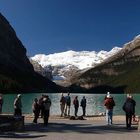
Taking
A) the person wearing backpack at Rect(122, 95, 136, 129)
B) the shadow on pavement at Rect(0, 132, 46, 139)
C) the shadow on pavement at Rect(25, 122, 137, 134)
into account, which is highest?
the person wearing backpack at Rect(122, 95, 136, 129)

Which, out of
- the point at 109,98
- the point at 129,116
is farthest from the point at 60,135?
the point at 109,98

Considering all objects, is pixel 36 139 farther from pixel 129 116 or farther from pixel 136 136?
pixel 129 116

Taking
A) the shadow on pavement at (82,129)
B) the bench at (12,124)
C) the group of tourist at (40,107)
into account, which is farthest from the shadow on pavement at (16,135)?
the group of tourist at (40,107)

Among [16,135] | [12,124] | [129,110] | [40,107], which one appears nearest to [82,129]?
[129,110]

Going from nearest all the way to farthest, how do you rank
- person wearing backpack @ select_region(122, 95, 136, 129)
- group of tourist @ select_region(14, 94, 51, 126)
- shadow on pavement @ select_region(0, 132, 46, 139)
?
shadow on pavement @ select_region(0, 132, 46, 139), person wearing backpack @ select_region(122, 95, 136, 129), group of tourist @ select_region(14, 94, 51, 126)

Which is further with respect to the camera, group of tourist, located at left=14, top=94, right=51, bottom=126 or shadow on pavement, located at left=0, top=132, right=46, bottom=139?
group of tourist, located at left=14, top=94, right=51, bottom=126

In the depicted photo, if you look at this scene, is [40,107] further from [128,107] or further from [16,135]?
[16,135]

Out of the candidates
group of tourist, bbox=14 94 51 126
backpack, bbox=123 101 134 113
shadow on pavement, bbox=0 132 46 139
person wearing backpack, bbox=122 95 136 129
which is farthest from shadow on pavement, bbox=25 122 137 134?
shadow on pavement, bbox=0 132 46 139

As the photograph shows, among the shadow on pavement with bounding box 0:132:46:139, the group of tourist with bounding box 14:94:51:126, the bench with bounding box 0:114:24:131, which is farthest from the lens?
the group of tourist with bounding box 14:94:51:126

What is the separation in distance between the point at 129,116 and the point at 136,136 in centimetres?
712

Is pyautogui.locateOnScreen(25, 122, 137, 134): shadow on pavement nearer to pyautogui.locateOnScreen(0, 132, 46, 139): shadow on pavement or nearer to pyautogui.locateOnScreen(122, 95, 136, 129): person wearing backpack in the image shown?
pyautogui.locateOnScreen(122, 95, 136, 129): person wearing backpack

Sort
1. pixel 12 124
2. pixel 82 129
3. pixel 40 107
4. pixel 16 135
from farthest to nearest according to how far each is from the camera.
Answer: pixel 40 107 < pixel 82 129 < pixel 12 124 < pixel 16 135

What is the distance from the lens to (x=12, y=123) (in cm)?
3328

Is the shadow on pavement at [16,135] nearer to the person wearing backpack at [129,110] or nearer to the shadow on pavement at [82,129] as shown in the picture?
the shadow on pavement at [82,129]
